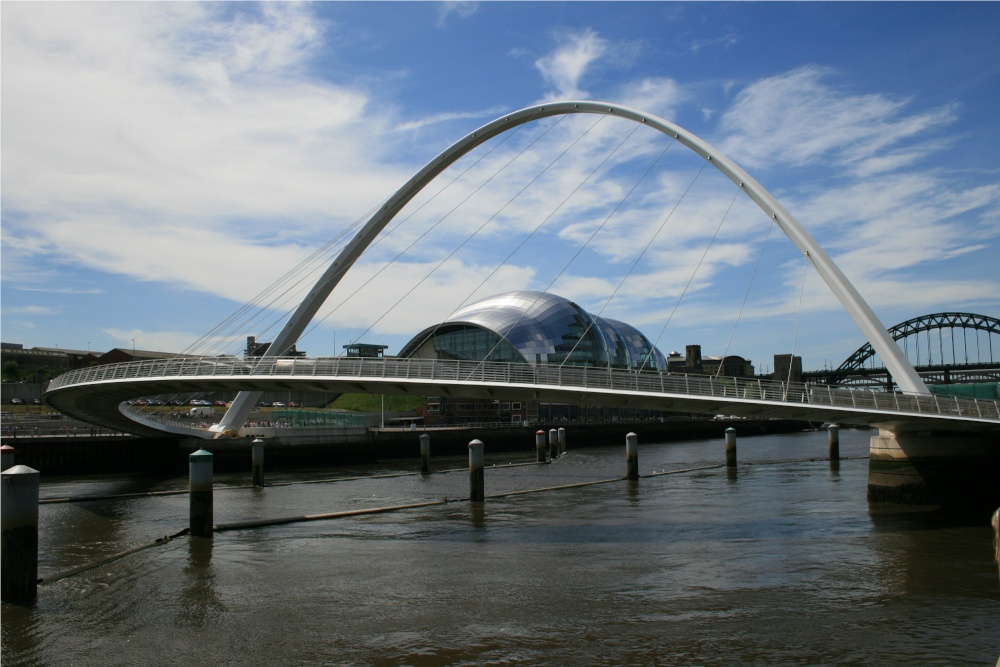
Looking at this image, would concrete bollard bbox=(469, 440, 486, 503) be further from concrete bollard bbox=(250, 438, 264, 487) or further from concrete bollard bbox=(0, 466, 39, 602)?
concrete bollard bbox=(0, 466, 39, 602)

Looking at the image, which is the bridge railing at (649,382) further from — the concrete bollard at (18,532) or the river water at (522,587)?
the concrete bollard at (18,532)

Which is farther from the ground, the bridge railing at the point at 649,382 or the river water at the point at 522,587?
the bridge railing at the point at 649,382

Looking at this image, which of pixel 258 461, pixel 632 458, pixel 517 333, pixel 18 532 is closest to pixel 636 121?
pixel 632 458

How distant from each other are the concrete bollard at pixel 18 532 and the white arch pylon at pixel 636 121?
75.3ft

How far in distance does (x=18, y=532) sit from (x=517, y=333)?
81972 mm

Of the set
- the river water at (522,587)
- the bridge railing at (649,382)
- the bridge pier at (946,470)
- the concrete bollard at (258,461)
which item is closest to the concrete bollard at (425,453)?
the concrete bollard at (258,461)

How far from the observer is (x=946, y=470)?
2775cm

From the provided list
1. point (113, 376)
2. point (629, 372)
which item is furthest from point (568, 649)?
point (113, 376)

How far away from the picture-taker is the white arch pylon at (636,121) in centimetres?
2883

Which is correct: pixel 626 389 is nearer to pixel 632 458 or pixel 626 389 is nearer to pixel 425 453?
pixel 632 458

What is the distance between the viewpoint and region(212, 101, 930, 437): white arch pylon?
28828 mm

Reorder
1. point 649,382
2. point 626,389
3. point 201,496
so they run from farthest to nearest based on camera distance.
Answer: point 649,382 < point 626,389 < point 201,496

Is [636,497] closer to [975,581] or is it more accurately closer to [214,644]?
[975,581]

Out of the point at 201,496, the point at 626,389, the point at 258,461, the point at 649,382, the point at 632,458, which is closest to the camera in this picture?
the point at 201,496
